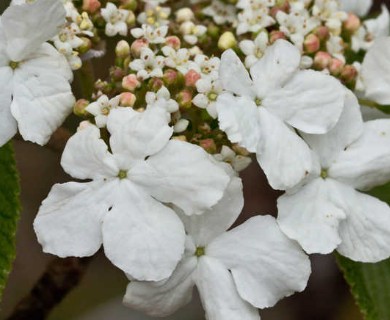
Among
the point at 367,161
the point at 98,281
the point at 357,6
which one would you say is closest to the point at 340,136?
the point at 367,161

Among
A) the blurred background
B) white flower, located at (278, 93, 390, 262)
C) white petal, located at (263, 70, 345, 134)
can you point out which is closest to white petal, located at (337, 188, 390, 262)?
white flower, located at (278, 93, 390, 262)

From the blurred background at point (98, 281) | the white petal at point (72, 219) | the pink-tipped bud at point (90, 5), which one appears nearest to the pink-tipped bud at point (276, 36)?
the pink-tipped bud at point (90, 5)

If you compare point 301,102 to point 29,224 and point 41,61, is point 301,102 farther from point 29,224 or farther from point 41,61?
point 29,224

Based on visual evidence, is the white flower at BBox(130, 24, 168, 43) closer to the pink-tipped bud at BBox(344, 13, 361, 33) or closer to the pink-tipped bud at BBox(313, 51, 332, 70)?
the pink-tipped bud at BBox(313, 51, 332, 70)

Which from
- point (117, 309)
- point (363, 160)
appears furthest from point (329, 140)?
point (117, 309)

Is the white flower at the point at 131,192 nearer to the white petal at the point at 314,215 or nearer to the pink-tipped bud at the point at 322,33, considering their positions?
the white petal at the point at 314,215
